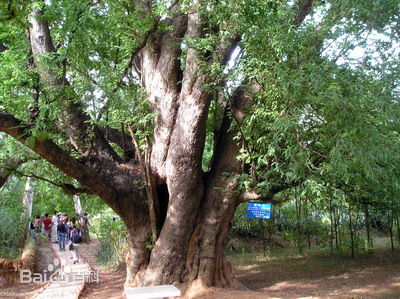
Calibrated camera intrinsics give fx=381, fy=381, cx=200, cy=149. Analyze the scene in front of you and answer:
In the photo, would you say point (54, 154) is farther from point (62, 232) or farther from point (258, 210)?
point (62, 232)

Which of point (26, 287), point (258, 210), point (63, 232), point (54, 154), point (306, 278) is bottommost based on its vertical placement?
point (26, 287)

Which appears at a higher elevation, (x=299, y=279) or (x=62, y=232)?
(x=62, y=232)

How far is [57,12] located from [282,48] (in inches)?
139

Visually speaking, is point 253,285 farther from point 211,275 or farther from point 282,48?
point 282,48

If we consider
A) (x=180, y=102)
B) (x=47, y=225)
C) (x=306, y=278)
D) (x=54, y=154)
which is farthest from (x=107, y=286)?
A: (x=47, y=225)

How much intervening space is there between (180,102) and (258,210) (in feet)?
11.6

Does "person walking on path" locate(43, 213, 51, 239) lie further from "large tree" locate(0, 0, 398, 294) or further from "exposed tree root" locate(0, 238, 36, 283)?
"large tree" locate(0, 0, 398, 294)

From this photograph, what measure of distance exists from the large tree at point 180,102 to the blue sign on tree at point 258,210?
1.72 m

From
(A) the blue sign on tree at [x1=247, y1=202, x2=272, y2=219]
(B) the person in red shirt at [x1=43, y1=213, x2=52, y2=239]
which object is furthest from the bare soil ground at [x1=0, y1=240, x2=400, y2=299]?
(B) the person in red shirt at [x1=43, y1=213, x2=52, y2=239]

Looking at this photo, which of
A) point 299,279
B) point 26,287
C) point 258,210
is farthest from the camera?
point 26,287

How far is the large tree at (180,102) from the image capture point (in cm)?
532

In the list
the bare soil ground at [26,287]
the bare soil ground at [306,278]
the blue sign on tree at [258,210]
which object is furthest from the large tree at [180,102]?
the bare soil ground at [26,287]

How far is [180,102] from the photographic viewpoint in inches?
290

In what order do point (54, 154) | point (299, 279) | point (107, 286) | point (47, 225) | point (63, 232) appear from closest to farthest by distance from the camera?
point (54, 154), point (299, 279), point (107, 286), point (63, 232), point (47, 225)
